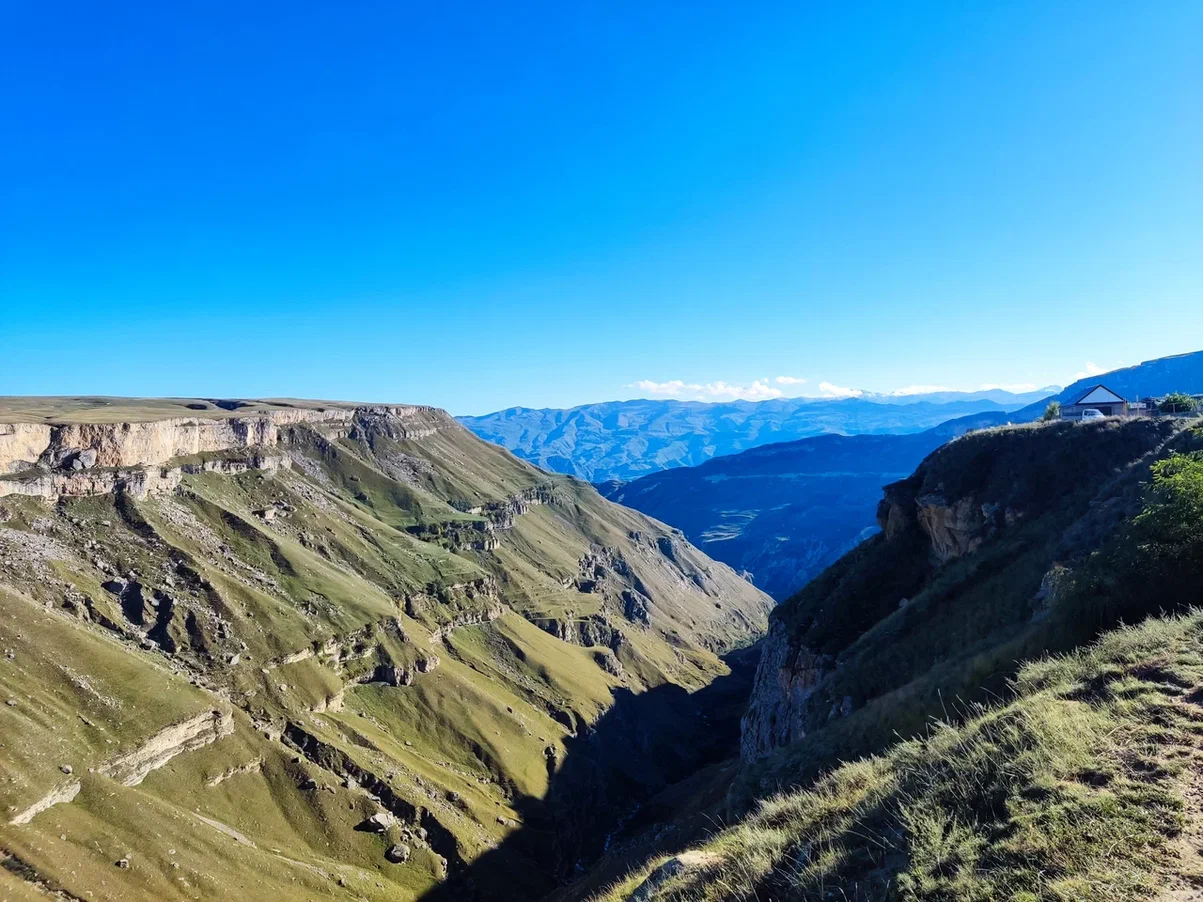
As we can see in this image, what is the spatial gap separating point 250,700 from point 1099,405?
138 meters

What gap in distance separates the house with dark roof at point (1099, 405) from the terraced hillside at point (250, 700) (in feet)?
358

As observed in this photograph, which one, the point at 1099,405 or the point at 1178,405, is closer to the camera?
the point at 1178,405

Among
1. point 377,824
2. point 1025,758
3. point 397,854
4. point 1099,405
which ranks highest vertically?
point 1099,405

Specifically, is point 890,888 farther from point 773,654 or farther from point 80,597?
point 80,597

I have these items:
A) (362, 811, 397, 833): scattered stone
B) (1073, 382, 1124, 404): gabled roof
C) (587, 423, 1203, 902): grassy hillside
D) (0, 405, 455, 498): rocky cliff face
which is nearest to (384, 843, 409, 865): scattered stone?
(362, 811, 397, 833): scattered stone

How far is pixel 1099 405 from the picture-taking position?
81188 mm

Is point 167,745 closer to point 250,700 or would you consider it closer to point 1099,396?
point 250,700

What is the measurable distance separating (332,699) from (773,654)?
8501cm

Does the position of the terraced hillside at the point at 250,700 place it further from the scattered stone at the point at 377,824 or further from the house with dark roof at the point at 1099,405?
the house with dark roof at the point at 1099,405

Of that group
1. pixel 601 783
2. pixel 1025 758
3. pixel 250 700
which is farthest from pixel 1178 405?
pixel 250 700

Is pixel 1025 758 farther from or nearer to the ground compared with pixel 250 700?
farther from the ground

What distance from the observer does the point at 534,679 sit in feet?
530

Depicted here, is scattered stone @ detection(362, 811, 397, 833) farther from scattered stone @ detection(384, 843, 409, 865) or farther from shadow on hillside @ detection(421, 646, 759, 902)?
shadow on hillside @ detection(421, 646, 759, 902)

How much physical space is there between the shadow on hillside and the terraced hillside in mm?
698
